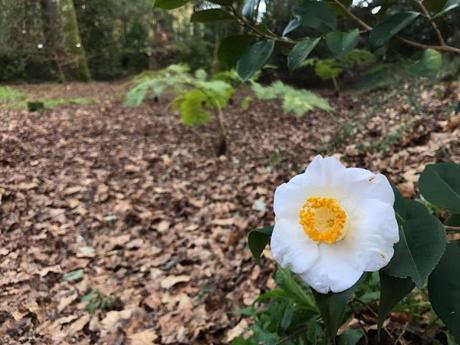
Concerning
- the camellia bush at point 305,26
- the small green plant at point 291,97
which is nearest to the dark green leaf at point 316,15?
the camellia bush at point 305,26

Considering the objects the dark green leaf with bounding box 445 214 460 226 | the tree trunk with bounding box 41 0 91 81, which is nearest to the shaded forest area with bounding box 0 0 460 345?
the dark green leaf with bounding box 445 214 460 226

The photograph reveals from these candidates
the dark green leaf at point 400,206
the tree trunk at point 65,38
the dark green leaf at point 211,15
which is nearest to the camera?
the dark green leaf at point 400,206

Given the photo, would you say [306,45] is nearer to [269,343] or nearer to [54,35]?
[269,343]

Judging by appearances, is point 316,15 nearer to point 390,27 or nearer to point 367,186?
point 390,27

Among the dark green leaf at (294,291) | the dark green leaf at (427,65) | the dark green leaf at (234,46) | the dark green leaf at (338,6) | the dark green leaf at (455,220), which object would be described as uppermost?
the dark green leaf at (338,6)

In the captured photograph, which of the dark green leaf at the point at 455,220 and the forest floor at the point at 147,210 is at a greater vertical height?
the dark green leaf at the point at 455,220

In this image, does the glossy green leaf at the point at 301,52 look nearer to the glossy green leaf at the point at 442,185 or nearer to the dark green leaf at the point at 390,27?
the dark green leaf at the point at 390,27

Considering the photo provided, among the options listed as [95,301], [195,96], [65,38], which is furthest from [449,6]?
[65,38]
